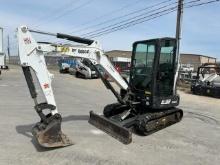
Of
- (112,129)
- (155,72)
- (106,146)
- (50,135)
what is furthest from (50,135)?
(155,72)

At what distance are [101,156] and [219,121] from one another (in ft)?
19.5

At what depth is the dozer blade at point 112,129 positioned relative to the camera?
24.4 ft

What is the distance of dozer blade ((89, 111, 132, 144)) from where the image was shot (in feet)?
24.4

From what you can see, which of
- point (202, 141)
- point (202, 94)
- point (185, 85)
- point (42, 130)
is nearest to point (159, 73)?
point (202, 141)

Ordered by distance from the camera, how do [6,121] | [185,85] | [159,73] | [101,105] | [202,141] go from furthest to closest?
[185,85], [101,105], [6,121], [159,73], [202,141]

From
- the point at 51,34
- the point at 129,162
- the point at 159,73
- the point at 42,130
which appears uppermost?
the point at 51,34

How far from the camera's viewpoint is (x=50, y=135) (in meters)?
6.82

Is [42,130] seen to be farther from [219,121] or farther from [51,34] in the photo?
[219,121]

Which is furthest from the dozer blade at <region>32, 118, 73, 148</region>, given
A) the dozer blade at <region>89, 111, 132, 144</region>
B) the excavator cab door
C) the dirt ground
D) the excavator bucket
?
the excavator cab door

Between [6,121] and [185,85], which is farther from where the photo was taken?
[185,85]

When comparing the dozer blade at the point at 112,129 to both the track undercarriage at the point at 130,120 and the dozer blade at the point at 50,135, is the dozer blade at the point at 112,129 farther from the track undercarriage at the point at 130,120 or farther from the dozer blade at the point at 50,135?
the dozer blade at the point at 50,135

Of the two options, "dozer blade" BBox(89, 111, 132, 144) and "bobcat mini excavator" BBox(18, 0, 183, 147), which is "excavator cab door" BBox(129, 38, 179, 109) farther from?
"dozer blade" BBox(89, 111, 132, 144)

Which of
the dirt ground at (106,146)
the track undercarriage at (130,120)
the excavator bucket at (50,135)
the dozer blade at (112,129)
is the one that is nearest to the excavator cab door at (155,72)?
the track undercarriage at (130,120)

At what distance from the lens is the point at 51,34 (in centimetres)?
757
